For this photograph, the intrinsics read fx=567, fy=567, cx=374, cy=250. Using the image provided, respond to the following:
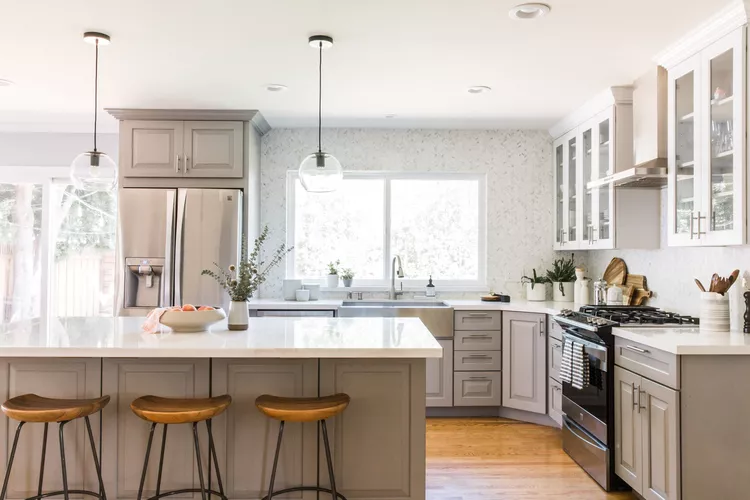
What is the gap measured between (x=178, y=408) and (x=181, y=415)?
3.4 inches

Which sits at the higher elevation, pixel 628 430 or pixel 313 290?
pixel 313 290

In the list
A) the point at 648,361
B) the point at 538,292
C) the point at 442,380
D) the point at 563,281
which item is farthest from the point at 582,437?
the point at 563,281

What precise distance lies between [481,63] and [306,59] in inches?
41.4

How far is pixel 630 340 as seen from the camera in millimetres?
2975

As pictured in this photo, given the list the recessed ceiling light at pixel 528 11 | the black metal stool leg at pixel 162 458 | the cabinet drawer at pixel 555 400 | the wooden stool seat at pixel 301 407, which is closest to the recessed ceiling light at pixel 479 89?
the recessed ceiling light at pixel 528 11

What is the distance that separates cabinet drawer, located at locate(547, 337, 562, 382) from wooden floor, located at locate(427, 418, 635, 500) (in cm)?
44

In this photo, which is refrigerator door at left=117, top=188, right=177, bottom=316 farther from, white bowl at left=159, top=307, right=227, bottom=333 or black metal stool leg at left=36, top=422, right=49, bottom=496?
black metal stool leg at left=36, top=422, right=49, bottom=496

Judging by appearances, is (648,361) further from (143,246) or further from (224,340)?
(143,246)

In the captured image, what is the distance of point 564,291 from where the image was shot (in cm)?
490

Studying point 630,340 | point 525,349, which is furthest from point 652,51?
point 525,349

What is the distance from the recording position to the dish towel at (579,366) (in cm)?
334

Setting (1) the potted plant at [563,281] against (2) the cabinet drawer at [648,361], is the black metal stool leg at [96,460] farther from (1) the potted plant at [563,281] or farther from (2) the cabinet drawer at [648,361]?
(1) the potted plant at [563,281]

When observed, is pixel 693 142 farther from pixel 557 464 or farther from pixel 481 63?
pixel 557 464

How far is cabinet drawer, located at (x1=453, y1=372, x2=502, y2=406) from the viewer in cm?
458
